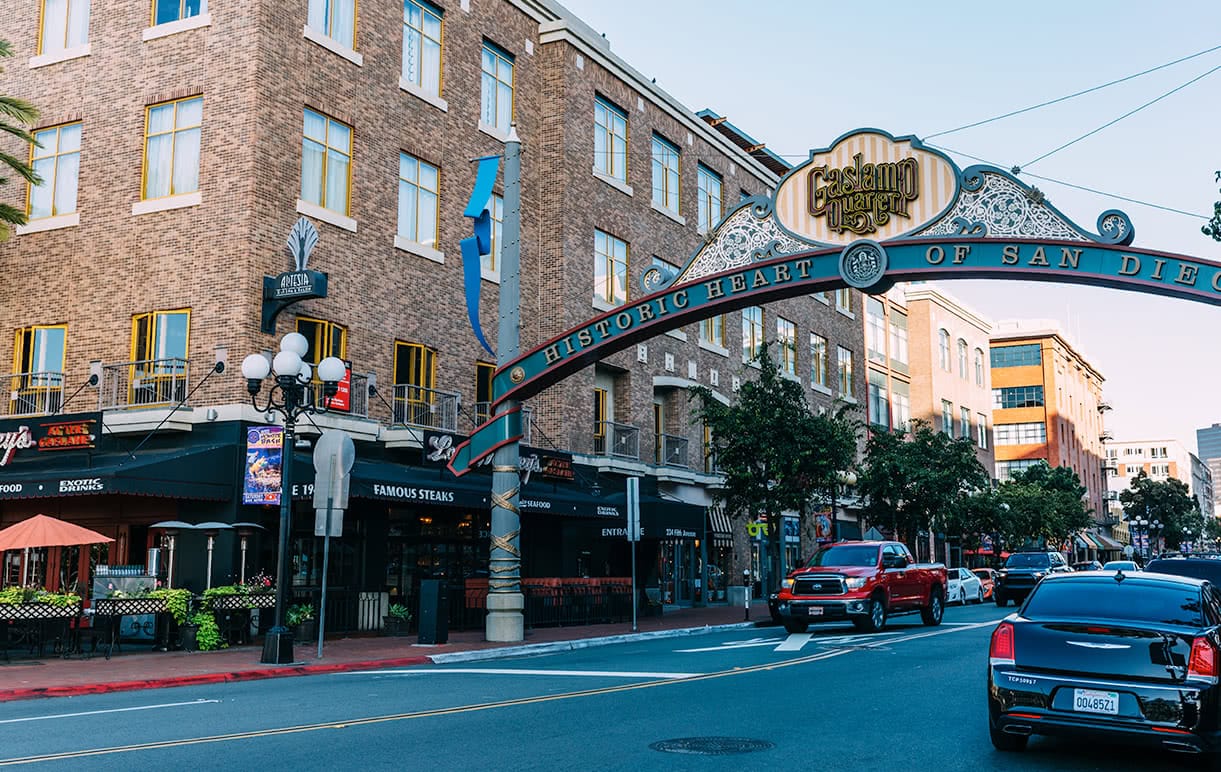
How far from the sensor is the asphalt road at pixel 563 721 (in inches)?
335

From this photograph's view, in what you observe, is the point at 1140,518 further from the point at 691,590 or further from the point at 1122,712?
the point at 1122,712

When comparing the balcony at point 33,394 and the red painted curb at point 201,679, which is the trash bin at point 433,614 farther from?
the balcony at point 33,394

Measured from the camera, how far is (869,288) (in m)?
20.2

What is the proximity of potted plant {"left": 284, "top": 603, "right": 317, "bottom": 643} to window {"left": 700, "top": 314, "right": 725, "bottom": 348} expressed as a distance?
20.8 meters

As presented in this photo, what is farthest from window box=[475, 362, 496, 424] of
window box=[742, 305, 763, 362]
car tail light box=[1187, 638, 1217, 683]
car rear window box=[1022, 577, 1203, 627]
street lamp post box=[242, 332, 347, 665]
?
car tail light box=[1187, 638, 1217, 683]

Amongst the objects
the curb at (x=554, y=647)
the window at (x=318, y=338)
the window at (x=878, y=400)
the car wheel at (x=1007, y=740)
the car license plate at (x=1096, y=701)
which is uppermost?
the window at (x=878, y=400)

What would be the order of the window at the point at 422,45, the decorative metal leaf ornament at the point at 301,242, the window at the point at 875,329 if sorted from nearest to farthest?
1. the decorative metal leaf ornament at the point at 301,242
2. the window at the point at 422,45
3. the window at the point at 875,329

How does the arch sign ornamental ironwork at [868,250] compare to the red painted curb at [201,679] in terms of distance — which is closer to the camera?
the red painted curb at [201,679]

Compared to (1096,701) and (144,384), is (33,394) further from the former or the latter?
(1096,701)

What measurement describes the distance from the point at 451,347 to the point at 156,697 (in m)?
15.5

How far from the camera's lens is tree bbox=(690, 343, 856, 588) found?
32.8 metres

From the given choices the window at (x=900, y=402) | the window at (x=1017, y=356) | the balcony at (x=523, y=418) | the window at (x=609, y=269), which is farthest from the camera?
the window at (x=1017, y=356)

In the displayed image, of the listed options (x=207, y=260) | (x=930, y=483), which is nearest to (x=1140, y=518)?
(x=930, y=483)

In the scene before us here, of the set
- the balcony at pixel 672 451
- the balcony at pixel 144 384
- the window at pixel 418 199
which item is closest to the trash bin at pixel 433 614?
the balcony at pixel 144 384
